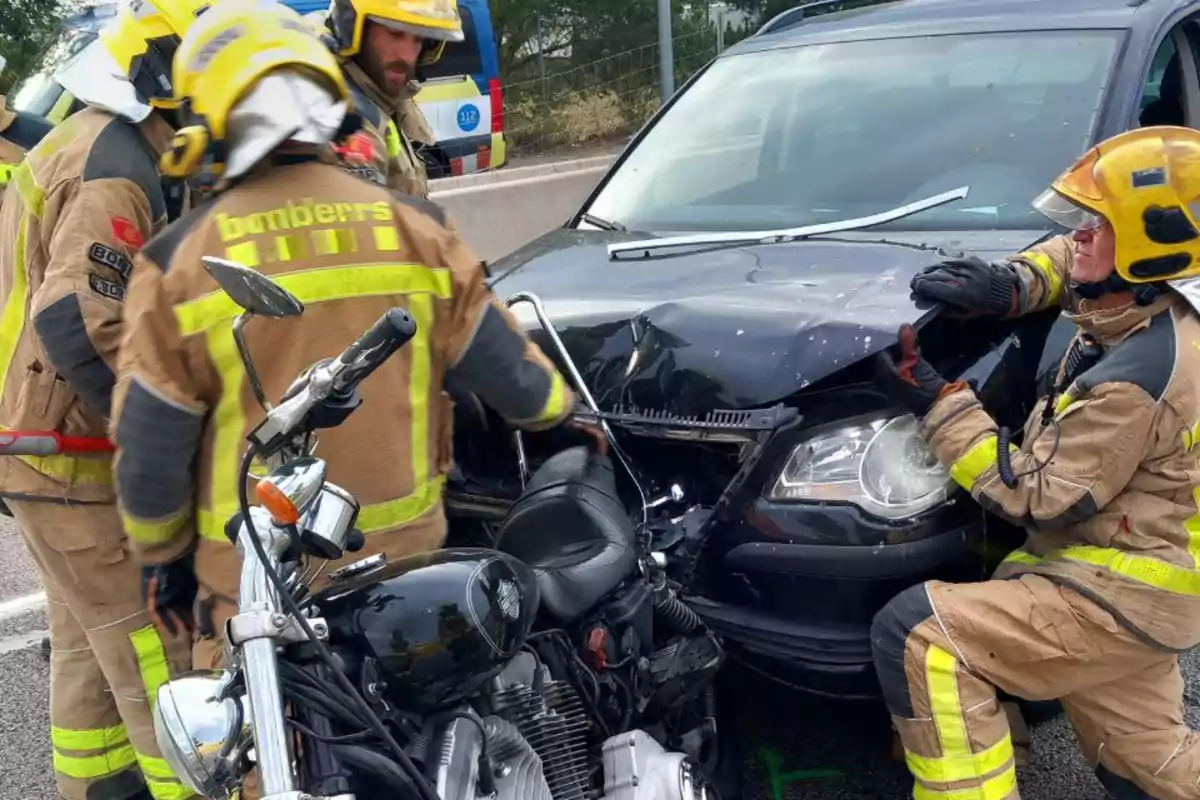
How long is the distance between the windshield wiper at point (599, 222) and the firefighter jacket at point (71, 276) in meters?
1.52

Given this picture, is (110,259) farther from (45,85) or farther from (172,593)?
(45,85)

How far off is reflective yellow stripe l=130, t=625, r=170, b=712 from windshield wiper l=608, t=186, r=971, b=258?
1.55 meters

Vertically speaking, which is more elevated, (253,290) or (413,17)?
(413,17)

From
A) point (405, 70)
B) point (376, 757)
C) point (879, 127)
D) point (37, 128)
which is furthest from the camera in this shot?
point (37, 128)

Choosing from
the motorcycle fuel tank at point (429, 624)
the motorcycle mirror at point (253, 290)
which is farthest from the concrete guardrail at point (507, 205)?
the motorcycle mirror at point (253, 290)

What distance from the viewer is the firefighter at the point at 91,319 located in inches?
93.1

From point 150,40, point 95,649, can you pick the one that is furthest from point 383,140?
point 95,649

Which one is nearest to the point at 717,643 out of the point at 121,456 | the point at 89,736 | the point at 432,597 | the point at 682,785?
the point at 682,785

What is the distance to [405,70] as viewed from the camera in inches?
120

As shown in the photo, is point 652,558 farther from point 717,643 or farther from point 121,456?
point 121,456

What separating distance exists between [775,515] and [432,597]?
0.95 metres

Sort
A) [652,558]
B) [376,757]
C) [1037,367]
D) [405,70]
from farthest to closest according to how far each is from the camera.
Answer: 1. [405,70]
2. [1037,367]
3. [652,558]
4. [376,757]

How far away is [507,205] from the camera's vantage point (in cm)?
876

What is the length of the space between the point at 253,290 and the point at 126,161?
121 cm
